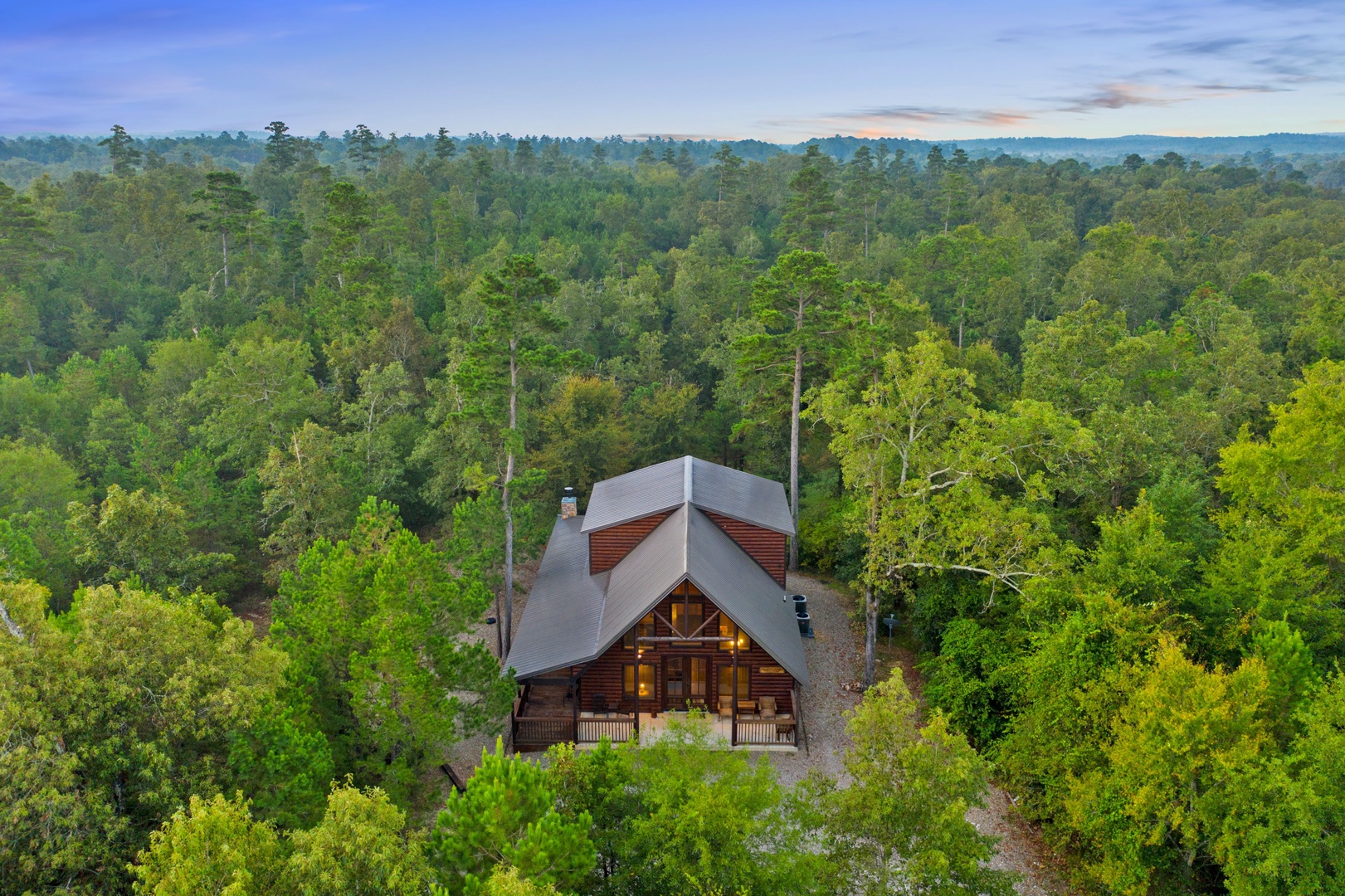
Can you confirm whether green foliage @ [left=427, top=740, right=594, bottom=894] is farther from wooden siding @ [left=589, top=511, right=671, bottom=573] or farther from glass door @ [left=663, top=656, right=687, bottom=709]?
wooden siding @ [left=589, top=511, right=671, bottom=573]

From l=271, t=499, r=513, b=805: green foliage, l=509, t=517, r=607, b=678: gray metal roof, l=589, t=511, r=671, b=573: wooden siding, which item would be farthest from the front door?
l=271, t=499, r=513, b=805: green foliage

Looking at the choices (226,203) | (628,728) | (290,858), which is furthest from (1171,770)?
(226,203)

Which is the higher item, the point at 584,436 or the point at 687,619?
the point at 584,436

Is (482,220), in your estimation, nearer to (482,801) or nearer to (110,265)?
(110,265)

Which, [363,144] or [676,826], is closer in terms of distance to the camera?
[676,826]

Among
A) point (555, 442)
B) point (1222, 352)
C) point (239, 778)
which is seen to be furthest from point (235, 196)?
point (1222, 352)

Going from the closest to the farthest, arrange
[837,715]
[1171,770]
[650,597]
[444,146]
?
[1171,770] → [650,597] → [837,715] → [444,146]

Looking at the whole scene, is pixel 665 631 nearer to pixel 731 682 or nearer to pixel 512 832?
pixel 731 682
